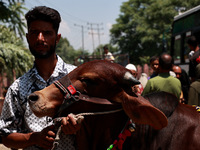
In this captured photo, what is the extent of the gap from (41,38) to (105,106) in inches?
35.6

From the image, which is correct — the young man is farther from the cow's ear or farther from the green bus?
the green bus

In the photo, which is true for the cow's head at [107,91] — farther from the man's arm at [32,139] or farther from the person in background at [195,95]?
the person in background at [195,95]

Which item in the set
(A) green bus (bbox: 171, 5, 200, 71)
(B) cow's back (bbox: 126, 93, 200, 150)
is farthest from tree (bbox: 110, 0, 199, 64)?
(B) cow's back (bbox: 126, 93, 200, 150)

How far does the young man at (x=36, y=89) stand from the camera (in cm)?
232

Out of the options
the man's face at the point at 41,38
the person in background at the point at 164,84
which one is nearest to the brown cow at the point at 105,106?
the man's face at the point at 41,38

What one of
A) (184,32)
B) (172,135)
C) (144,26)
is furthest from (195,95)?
(144,26)

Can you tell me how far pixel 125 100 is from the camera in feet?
7.45

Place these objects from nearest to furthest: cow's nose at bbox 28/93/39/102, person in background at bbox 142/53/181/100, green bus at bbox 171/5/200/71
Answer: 1. cow's nose at bbox 28/93/39/102
2. person in background at bbox 142/53/181/100
3. green bus at bbox 171/5/200/71

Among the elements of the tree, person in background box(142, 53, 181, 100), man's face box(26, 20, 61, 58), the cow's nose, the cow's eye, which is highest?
the tree

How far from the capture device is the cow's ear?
2164mm

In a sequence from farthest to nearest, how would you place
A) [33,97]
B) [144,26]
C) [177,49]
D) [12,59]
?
1. [144,26]
2. [12,59]
3. [177,49]
4. [33,97]

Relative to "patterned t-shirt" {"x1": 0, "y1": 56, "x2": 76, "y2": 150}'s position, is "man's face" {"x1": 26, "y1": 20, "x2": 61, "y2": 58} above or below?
above

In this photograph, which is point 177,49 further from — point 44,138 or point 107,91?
point 44,138

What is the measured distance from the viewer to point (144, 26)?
1740 inches
